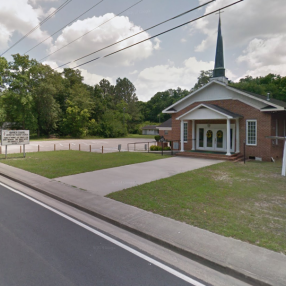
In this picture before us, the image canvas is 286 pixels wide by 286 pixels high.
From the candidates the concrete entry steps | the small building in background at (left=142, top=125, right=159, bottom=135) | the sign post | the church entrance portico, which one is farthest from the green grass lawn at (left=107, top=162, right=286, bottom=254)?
the small building in background at (left=142, top=125, right=159, bottom=135)

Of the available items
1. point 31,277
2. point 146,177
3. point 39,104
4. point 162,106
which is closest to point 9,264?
point 31,277

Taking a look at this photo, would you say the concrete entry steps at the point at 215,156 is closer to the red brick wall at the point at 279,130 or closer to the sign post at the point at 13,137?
the red brick wall at the point at 279,130

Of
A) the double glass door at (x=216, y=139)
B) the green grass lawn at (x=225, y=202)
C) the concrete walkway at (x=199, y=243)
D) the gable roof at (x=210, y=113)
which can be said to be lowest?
the concrete walkway at (x=199, y=243)

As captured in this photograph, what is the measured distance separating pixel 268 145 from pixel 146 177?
10.3 m

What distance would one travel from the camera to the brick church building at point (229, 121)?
52.0ft

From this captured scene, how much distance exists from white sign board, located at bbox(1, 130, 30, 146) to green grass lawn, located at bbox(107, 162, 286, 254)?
517 inches

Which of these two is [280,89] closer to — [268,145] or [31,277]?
[268,145]

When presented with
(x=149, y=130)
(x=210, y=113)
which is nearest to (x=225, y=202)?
(x=210, y=113)

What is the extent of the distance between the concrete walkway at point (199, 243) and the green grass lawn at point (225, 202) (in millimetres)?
313

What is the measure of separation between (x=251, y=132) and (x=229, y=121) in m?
2.04

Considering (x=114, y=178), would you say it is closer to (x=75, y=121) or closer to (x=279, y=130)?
(x=279, y=130)

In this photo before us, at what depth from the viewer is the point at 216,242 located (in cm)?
431

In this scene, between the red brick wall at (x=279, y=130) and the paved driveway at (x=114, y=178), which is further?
the red brick wall at (x=279, y=130)

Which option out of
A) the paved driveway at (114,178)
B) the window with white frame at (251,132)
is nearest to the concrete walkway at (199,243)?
the paved driveway at (114,178)
